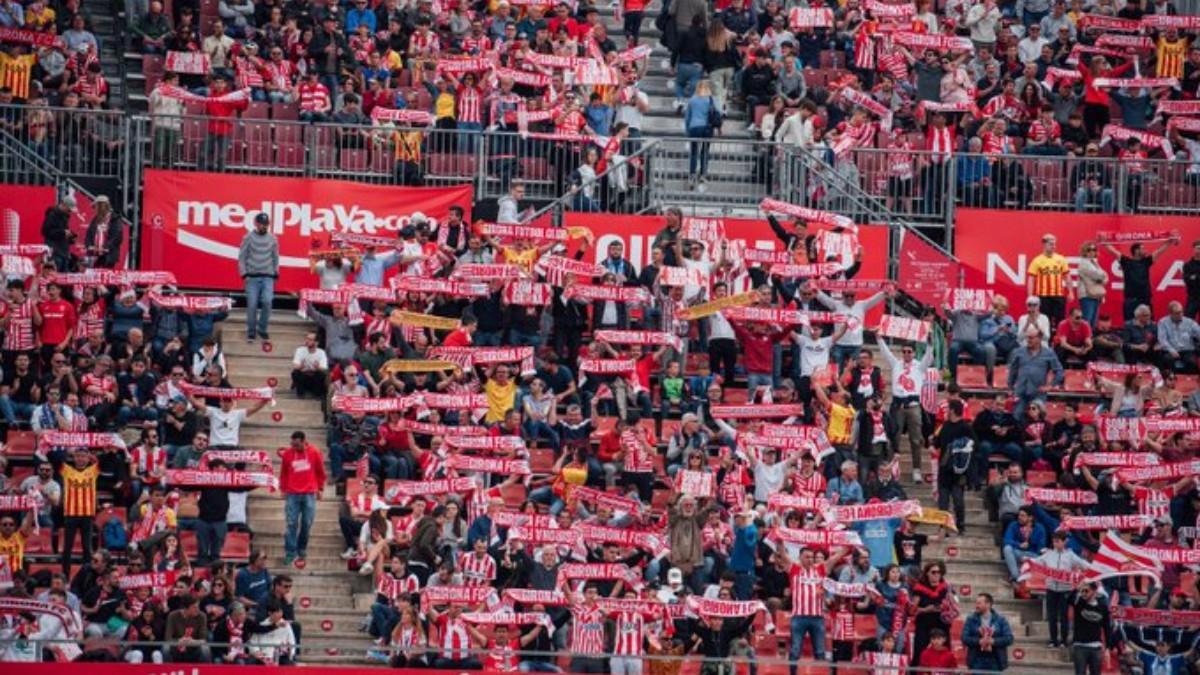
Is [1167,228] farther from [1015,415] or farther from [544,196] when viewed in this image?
[544,196]

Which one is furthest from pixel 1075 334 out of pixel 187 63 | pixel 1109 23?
pixel 187 63

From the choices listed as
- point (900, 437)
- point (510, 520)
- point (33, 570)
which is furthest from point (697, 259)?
point (33, 570)

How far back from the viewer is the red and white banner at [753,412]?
144 ft

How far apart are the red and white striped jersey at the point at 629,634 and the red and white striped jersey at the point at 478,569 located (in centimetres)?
163

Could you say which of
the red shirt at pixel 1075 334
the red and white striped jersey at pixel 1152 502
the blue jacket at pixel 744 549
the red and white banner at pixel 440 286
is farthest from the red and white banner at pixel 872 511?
the red and white banner at pixel 440 286

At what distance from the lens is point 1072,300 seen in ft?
159

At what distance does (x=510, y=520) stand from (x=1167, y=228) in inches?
514

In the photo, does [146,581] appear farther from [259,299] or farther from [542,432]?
[259,299]

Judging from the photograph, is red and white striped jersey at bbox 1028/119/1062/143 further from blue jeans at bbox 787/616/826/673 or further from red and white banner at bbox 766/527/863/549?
blue jeans at bbox 787/616/826/673

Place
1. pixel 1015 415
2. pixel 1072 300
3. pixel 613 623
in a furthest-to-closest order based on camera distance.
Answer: pixel 1072 300, pixel 1015 415, pixel 613 623

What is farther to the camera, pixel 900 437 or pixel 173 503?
pixel 900 437

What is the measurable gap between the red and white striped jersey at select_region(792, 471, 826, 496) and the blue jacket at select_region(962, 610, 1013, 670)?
3.05 metres

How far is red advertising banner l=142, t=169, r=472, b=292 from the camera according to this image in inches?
1866

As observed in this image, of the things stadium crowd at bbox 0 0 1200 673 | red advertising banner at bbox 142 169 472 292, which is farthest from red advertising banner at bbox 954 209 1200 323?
red advertising banner at bbox 142 169 472 292
